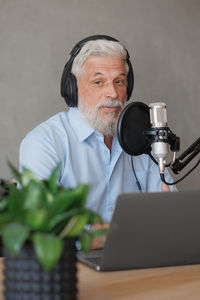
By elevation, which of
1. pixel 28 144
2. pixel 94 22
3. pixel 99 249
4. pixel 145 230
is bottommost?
pixel 99 249

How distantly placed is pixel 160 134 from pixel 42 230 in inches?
33.0

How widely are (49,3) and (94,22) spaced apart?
28 centimetres

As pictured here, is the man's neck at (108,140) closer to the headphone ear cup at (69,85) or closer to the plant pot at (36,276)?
the headphone ear cup at (69,85)

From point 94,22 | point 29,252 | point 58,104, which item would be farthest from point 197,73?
point 29,252

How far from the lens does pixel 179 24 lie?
319 cm

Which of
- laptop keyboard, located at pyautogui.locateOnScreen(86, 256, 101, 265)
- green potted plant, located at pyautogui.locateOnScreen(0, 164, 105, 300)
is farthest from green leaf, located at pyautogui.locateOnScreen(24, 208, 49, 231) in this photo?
laptop keyboard, located at pyautogui.locateOnScreen(86, 256, 101, 265)

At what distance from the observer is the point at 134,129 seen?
172 cm

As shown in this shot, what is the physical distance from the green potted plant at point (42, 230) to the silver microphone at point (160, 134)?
28.8 inches

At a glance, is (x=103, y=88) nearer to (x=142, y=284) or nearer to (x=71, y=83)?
(x=71, y=83)

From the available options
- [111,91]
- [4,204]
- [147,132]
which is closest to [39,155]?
[111,91]

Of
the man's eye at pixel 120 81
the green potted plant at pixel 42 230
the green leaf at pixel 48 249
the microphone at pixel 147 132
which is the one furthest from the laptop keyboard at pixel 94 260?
the man's eye at pixel 120 81

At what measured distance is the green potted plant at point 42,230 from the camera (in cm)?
83

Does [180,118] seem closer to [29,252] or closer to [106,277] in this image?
[106,277]

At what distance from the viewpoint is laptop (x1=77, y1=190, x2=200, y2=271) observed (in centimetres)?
120
